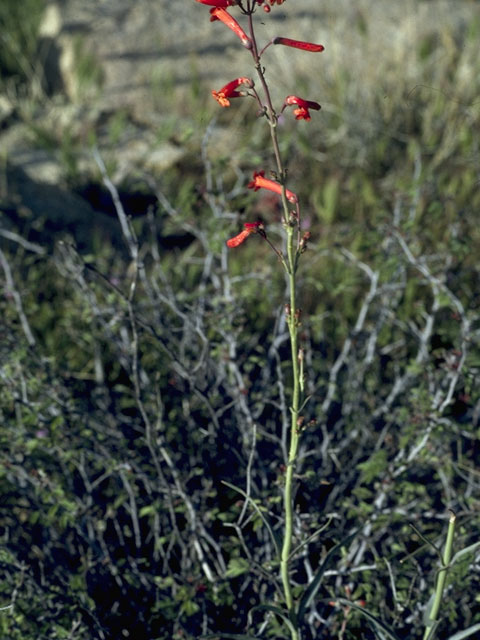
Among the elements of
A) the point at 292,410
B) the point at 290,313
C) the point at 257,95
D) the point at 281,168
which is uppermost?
the point at 257,95

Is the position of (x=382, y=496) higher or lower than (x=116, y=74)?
lower

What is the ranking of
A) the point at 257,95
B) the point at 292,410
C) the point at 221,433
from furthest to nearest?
1. the point at 221,433
2. the point at 292,410
3. the point at 257,95

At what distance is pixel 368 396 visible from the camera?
2.87 metres

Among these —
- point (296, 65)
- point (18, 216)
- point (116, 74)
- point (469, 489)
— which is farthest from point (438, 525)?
point (116, 74)

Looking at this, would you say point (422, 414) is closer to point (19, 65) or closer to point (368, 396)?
point (368, 396)

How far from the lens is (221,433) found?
2441 millimetres

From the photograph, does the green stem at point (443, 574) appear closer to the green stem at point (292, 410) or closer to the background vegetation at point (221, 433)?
the background vegetation at point (221, 433)

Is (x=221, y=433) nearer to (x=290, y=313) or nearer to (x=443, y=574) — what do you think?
(x=443, y=574)

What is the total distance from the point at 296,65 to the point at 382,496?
431 cm

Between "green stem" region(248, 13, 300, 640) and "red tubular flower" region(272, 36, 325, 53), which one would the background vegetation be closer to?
"green stem" region(248, 13, 300, 640)

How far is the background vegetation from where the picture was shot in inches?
81.8

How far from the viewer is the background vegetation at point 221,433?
208 centimetres

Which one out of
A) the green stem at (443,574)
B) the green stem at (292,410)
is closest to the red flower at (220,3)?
the green stem at (292,410)

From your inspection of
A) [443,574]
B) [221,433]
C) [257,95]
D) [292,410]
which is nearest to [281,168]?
[257,95]
